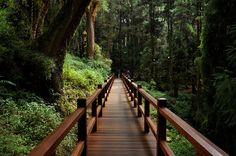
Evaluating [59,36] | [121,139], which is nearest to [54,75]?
[59,36]

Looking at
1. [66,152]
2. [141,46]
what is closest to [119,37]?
[141,46]

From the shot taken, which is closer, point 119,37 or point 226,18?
point 226,18

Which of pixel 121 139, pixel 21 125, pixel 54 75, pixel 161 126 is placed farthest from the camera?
pixel 54 75

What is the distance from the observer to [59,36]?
12.6 metres

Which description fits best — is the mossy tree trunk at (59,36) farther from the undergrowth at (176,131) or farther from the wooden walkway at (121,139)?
the undergrowth at (176,131)

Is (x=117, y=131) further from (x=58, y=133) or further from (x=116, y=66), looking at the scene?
(x=116, y=66)

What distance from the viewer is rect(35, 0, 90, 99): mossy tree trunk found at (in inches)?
489

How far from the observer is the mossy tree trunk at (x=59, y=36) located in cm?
1243

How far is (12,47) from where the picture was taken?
37.9 feet

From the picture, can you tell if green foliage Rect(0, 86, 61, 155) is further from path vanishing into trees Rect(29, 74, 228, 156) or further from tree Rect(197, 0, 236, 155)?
tree Rect(197, 0, 236, 155)

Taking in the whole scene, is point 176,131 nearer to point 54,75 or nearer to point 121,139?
point 54,75

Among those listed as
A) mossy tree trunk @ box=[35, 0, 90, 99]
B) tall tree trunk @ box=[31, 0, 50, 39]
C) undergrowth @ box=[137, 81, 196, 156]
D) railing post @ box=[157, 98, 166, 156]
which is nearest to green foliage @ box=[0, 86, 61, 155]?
railing post @ box=[157, 98, 166, 156]

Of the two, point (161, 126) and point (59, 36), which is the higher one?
point (59, 36)

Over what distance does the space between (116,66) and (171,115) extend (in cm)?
6209
